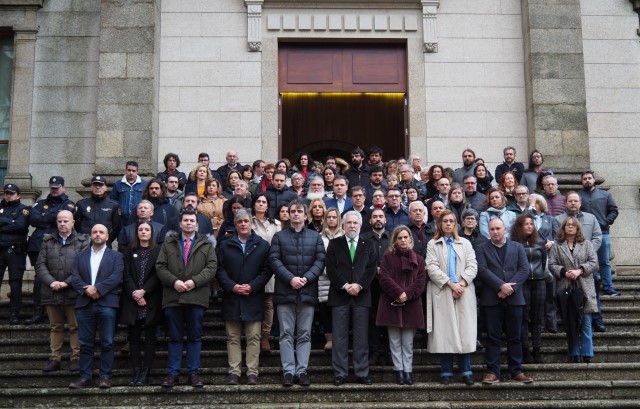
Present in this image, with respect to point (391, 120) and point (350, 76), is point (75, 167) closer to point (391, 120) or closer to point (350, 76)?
point (350, 76)

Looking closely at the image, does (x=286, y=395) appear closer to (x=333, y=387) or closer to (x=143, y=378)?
(x=333, y=387)

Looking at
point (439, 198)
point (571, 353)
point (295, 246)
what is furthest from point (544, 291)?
point (295, 246)

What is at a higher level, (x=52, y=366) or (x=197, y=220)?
(x=197, y=220)

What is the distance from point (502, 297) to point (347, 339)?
1831 mm

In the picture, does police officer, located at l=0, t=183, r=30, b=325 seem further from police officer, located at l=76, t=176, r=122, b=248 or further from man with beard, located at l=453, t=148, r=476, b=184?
man with beard, located at l=453, t=148, r=476, b=184

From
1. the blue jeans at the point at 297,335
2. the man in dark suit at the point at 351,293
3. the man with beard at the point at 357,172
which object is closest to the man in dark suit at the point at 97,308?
the blue jeans at the point at 297,335

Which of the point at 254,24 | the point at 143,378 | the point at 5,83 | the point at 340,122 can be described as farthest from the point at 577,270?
the point at 340,122

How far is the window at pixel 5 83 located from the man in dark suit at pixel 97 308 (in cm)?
644

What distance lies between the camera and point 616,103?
14336 millimetres

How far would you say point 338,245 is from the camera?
9.30 metres

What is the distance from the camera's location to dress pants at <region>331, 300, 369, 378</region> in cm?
893

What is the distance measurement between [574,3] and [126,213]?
8757 mm

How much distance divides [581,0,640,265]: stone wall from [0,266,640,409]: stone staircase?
454 centimetres

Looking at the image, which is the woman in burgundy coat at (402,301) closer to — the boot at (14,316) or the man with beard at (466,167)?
the man with beard at (466,167)
